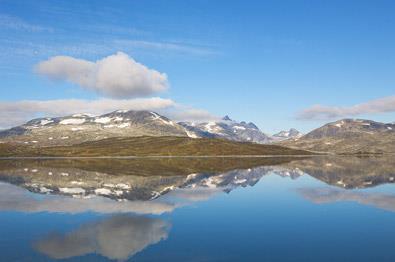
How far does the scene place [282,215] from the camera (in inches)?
1880

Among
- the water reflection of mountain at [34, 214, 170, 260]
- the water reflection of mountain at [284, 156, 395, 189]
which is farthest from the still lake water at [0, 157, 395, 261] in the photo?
the water reflection of mountain at [284, 156, 395, 189]

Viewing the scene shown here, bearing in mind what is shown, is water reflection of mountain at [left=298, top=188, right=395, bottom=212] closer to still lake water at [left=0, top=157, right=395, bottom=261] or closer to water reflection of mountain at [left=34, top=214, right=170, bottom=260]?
still lake water at [left=0, top=157, right=395, bottom=261]

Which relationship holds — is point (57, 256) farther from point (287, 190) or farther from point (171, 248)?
point (287, 190)

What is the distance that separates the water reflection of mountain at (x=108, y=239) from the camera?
30.1 metres

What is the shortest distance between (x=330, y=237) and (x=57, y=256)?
20.5 m

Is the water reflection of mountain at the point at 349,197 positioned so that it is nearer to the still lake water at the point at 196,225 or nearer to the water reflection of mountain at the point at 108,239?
the still lake water at the point at 196,225

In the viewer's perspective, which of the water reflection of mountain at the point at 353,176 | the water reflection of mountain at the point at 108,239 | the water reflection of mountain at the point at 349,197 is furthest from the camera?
the water reflection of mountain at the point at 353,176

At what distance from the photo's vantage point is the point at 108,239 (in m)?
33.9

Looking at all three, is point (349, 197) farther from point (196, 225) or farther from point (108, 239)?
point (108, 239)

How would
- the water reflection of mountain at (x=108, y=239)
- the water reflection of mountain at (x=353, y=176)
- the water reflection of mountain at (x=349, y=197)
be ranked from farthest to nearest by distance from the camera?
1. the water reflection of mountain at (x=353, y=176)
2. the water reflection of mountain at (x=349, y=197)
3. the water reflection of mountain at (x=108, y=239)

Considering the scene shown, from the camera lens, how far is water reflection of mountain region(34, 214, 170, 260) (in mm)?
30109

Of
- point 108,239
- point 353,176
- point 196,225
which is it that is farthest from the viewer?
point 353,176

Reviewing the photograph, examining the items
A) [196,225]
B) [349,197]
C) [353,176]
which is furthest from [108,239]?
[353,176]

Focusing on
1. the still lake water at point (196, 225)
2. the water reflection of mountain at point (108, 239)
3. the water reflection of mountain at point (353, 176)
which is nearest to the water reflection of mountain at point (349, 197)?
the still lake water at point (196, 225)
